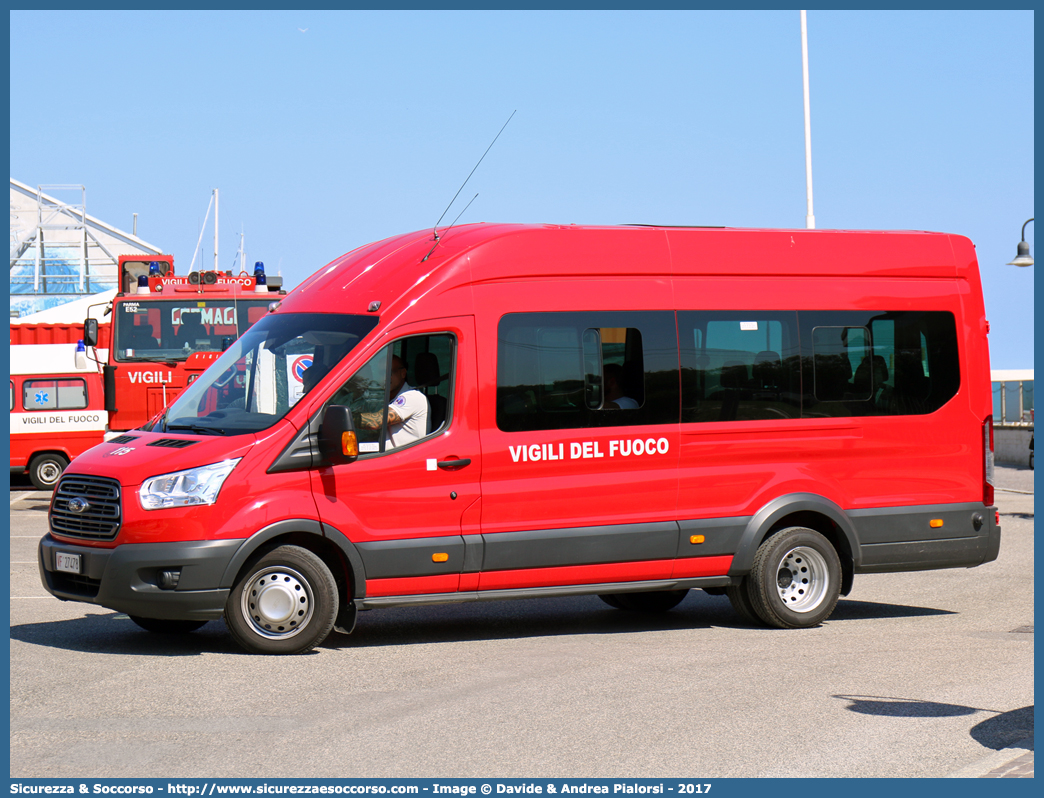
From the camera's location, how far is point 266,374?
9.38 meters

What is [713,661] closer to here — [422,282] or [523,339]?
[523,339]

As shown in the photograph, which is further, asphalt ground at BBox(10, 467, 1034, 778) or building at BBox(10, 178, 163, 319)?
building at BBox(10, 178, 163, 319)

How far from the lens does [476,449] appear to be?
927cm

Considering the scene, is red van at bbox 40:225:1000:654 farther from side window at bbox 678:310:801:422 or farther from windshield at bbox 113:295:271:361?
windshield at bbox 113:295:271:361

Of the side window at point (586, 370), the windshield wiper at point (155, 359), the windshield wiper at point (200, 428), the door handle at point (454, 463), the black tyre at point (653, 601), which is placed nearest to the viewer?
the windshield wiper at point (200, 428)

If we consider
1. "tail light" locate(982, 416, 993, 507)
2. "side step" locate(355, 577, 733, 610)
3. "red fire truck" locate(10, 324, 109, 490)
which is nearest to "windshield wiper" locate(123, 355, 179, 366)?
"red fire truck" locate(10, 324, 109, 490)

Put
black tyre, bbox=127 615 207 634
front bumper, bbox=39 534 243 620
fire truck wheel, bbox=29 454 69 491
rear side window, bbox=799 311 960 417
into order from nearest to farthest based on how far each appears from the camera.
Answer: front bumper, bbox=39 534 243 620 < black tyre, bbox=127 615 207 634 < rear side window, bbox=799 311 960 417 < fire truck wheel, bbox=29 454 69 491

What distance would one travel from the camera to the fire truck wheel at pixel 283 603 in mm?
8711

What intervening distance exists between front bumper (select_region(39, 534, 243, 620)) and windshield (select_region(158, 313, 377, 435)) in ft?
2.79

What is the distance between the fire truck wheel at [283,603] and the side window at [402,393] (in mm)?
878

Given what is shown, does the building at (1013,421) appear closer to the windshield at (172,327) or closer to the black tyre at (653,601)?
the windshield at (172,327)

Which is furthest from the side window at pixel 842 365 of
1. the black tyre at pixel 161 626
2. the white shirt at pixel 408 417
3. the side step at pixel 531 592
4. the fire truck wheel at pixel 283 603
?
the black tyre at pixel 161 626

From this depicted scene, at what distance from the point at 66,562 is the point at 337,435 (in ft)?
6.62

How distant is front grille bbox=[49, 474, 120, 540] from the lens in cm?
866
